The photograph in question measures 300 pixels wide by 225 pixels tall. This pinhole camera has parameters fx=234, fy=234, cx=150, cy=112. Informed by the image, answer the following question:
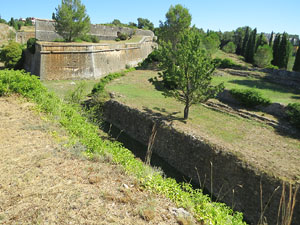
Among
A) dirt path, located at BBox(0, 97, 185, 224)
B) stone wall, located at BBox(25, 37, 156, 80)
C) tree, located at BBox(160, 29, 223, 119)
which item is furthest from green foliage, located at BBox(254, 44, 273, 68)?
dirt path, located at BBox(0, 97, 185, 224)

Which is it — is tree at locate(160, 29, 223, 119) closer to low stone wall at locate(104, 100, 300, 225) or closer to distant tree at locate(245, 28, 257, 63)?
low stone wall at locate(104, 100, 300, 225)

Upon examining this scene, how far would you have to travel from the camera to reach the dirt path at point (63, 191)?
3.31m

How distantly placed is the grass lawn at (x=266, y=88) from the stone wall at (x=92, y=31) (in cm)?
1875

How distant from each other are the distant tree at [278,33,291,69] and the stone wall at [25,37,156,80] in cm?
1985

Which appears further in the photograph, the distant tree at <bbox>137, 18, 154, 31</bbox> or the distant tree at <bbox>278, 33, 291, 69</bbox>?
the distant tree at <bbox>137, 18, 154, 31</bbox>

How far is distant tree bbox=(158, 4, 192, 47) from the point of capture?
23891 mm

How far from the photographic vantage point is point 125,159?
17.6 feet

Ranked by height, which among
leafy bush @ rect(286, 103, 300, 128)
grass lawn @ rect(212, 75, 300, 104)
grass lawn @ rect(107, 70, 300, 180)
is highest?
grass lawn @ rect(212, 75, 300, 104)

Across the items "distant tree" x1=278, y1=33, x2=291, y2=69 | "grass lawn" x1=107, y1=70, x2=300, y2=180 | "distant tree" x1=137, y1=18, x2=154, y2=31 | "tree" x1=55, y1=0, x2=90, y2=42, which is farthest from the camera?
"distant tree" x1=137, y1=18, x2=154, y2=31

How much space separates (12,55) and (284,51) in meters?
30.2

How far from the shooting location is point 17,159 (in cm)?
457

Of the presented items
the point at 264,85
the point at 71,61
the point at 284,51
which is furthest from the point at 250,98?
the point at 284,51

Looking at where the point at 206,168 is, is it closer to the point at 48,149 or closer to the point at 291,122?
the point at 291,122

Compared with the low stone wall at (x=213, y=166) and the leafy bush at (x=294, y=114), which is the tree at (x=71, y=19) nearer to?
the low stone wall at (x=213, y=166)
